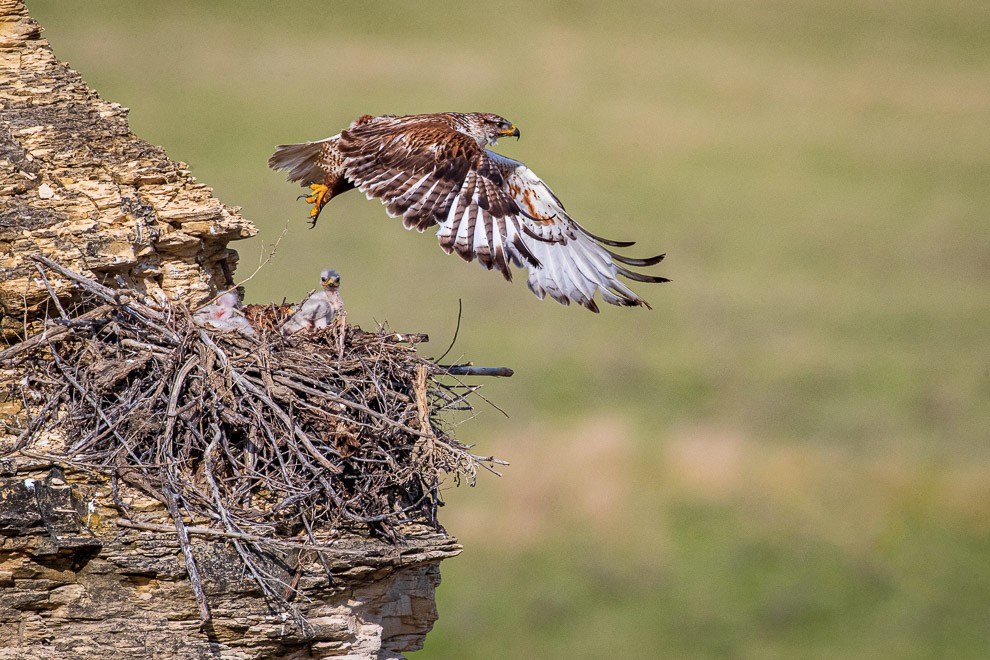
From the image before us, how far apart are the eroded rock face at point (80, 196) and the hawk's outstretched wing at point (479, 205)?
37.7 inches

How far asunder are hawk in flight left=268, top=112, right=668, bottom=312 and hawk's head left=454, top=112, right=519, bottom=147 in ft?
0.10

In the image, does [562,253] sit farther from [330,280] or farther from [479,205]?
[330,280]

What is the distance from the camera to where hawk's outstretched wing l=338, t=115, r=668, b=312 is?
8641 millimetres

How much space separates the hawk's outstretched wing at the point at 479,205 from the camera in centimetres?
864

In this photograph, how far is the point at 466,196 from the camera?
8727 millimetres

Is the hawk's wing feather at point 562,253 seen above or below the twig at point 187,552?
above

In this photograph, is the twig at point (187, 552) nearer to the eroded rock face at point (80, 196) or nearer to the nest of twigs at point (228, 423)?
the nest of twigs at point (228, 423)

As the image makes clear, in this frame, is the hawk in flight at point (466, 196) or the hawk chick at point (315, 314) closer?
the hawk chick at point (315, 314)

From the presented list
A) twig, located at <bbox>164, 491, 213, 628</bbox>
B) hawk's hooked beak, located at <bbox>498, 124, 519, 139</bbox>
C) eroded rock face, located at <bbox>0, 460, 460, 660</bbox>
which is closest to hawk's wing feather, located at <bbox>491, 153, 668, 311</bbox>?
hawk's hooked beak, located at <bbox>498, 124, 519, 139</bbox>

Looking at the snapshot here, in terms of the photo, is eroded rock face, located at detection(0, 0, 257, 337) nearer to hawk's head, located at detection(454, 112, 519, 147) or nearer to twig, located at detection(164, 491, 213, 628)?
twig, located at detection(164, 491, 213, 628)

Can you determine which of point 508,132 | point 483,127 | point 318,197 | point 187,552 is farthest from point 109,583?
point 508,132

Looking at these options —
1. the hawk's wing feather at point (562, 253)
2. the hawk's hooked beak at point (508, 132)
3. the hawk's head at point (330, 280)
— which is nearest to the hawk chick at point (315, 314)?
the hawk's head at point (330, 280)

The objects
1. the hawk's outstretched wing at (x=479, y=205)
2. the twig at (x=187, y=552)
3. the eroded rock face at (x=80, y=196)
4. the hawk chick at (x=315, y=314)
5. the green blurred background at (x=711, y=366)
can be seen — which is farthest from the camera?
the green blurred background at (x=711, y=366)

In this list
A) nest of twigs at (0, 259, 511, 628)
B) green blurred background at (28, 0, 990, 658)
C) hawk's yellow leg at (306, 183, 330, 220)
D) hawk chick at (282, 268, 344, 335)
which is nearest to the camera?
nest of twigs at (0, 259, 511, 628)
